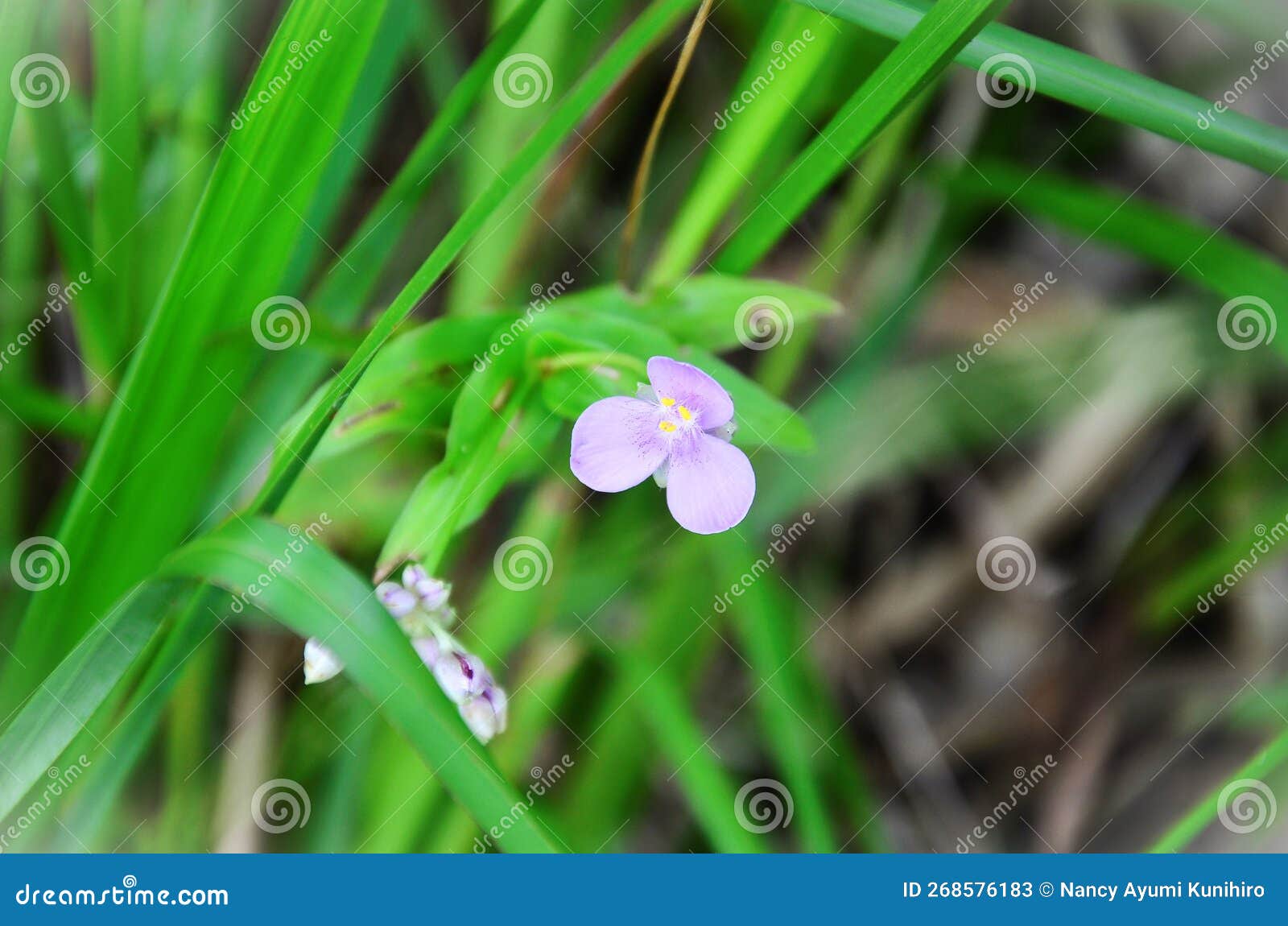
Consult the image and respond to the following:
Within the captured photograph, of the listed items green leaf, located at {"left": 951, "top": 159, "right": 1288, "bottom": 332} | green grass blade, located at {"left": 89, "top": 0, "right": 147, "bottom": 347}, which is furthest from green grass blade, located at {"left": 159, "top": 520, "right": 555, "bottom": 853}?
green leaf, located at {"left": 951, "top": 159, "right": 1288, "bottom": 332}

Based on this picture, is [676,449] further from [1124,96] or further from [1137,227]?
[1137,227]

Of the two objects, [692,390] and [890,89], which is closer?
[890,89]

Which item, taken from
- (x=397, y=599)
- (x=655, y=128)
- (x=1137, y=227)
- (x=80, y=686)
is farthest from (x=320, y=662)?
(x=1137, y=227)

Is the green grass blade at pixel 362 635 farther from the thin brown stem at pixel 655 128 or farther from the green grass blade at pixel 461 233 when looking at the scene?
the thin brown stem at pixel 655 128

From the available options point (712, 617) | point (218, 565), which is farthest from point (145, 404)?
point (712, 617)

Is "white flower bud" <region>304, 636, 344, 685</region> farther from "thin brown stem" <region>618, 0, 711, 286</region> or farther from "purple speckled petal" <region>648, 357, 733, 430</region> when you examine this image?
"thin brown stem" <region>618, 0, 711, 286</region>

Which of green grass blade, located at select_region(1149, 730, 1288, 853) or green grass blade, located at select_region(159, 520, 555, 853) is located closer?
green grass blade, located at select_region(159, 520, 555, 853)

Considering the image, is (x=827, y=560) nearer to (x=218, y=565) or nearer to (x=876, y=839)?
(x=876, y=839)

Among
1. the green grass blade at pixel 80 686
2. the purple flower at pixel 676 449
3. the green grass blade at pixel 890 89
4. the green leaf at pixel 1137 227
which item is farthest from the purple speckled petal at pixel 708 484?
the green leaf at pixel 1137 227
